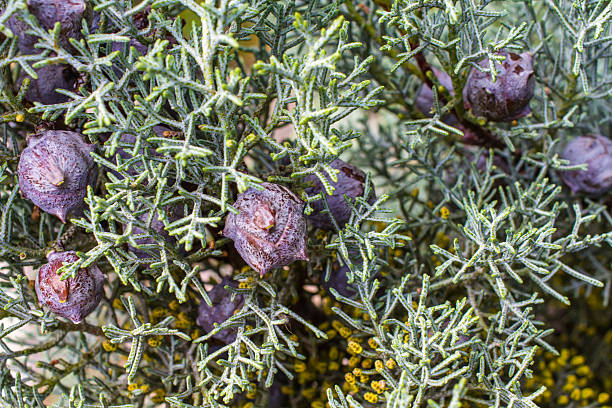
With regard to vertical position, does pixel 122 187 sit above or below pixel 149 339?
above

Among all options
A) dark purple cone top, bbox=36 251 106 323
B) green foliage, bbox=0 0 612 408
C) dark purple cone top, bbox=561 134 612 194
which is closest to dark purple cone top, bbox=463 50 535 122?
green foliage, bbox=0 0 612 408

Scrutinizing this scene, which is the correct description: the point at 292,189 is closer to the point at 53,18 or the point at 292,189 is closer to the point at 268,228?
the point at 268,228

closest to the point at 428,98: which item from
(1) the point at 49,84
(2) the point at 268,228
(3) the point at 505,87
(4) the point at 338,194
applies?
(3) the point at 505,87

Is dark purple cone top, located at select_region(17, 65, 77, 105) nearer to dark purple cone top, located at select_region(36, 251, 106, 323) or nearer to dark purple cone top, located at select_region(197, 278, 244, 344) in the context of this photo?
dark purple cone top, located at select_region(36, 251, 106, 323)

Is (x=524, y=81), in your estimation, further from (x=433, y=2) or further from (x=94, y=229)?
(x=94, y=229)

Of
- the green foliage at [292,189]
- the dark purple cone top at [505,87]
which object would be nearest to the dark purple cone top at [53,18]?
the green foliage at [292,189]

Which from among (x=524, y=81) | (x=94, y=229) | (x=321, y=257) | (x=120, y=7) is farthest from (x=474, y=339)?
(x=120, y=7)
